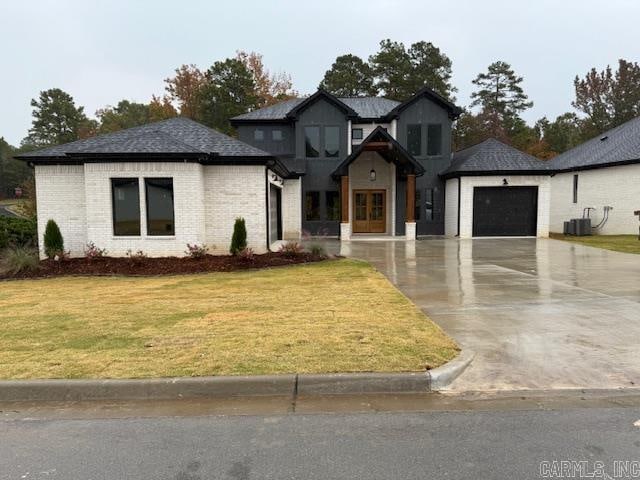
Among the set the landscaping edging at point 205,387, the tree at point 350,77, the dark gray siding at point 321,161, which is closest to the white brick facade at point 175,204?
the dark gray siding at point 321,161

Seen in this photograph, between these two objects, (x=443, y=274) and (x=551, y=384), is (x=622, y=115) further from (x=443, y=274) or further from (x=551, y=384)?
(x=551, y=384)

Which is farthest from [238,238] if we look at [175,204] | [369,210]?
[369,210]

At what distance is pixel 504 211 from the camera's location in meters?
23.8

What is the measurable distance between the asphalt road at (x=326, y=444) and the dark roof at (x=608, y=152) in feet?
81.2

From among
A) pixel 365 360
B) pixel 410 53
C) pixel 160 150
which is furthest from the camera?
pixel 410 53

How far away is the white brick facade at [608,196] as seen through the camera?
940 inches

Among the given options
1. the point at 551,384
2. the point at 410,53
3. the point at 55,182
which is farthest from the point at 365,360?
the point at 410,53

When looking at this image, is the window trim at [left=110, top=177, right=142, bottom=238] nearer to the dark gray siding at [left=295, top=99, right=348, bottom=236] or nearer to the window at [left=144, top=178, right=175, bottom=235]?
the window at [left=144, top=178, right=175, bottom=235]

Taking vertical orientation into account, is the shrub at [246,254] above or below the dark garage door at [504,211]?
below

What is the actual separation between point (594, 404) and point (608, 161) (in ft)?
82.5

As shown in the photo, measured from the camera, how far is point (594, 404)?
163 inches

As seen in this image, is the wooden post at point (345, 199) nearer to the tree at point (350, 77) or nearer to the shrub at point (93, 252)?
the shrub at point (93, 252)

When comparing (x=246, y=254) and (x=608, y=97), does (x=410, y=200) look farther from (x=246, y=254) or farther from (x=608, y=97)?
(x=608, y=97)

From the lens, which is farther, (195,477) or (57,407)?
(57,407)
